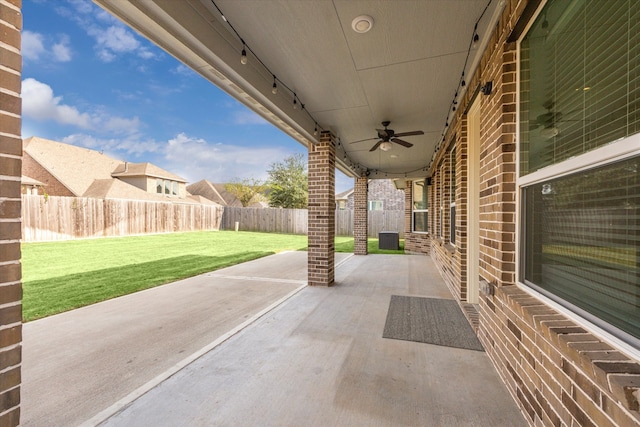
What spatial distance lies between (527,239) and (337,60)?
2.38 meters

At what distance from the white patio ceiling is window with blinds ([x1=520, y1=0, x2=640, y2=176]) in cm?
72

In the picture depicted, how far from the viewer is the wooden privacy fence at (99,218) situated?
10781mm

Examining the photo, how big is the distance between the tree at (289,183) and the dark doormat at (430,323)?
65.6ft

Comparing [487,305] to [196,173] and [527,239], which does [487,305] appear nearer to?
[527,239]

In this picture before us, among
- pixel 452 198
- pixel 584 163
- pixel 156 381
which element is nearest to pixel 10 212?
pixel 156 381

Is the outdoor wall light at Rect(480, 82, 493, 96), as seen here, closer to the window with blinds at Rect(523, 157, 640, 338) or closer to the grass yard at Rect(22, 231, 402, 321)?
the window with blinds at Rect(523, 157, 640, 338)

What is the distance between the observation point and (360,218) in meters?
9.12

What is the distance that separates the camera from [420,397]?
1.97 metres

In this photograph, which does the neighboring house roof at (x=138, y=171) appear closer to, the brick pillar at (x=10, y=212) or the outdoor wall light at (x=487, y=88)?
the brick pillar at (x=10, y=212)

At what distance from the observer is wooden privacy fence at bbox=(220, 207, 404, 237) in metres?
16.0

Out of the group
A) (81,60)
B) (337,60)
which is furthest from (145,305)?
(81,60)

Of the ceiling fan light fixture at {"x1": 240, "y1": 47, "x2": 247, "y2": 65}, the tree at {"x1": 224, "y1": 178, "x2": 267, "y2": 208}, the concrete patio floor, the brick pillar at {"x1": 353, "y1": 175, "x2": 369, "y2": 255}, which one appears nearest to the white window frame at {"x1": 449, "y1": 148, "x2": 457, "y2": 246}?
the concrete patio floor

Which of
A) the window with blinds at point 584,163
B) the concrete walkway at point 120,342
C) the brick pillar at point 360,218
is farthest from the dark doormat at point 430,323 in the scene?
the brick pillar at point 360,218

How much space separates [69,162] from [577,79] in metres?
23.8
